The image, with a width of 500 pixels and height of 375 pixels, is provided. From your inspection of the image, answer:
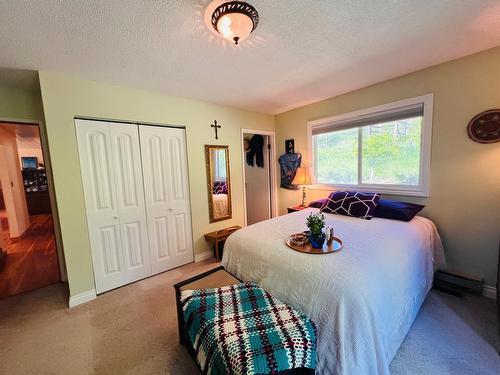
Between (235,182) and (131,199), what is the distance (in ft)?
5.20

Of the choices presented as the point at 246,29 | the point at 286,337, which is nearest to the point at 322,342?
the point at 286,337

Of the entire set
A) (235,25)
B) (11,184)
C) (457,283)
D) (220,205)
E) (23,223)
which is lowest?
(457,283)

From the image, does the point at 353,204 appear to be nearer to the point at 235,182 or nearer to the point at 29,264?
the point at 235,182

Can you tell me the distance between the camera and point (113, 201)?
2461 millimetres

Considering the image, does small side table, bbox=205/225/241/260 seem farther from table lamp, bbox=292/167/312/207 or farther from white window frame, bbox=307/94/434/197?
white window frame, bbox=307/94/434/197

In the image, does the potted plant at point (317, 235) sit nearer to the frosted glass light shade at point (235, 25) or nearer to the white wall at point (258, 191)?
the frosted glass light shade at point (235, 25)

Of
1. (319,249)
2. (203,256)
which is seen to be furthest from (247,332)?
(203,256)

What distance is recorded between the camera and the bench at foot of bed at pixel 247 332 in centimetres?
98

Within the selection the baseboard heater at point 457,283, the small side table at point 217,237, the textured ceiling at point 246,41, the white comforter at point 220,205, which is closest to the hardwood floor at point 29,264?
the small side table at point 217,237

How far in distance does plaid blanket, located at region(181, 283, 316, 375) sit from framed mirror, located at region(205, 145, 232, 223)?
1.93 m

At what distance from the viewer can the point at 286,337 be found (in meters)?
1.07

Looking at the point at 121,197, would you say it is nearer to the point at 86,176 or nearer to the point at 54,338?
the point at 86,176

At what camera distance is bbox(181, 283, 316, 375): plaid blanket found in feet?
3.22

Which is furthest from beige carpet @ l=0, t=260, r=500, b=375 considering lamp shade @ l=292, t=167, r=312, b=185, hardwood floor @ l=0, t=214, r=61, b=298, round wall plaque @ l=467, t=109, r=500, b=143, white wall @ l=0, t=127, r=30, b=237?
white wall @ l=0, t=127, r=30, b=237
